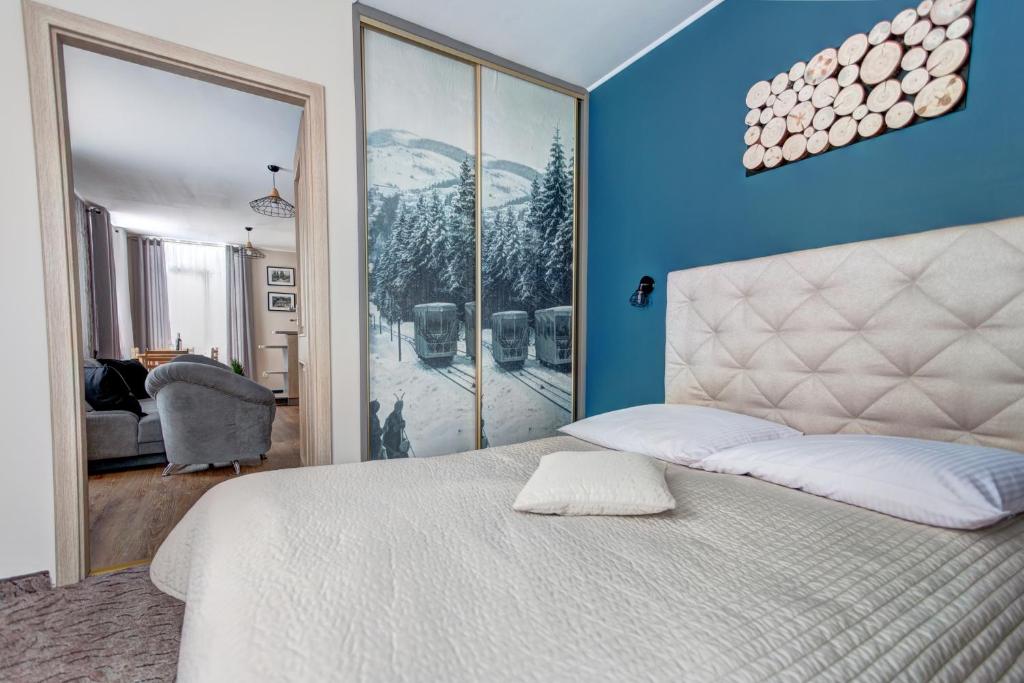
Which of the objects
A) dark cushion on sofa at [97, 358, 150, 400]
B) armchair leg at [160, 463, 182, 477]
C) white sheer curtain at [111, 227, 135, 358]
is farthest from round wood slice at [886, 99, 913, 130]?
white sheer curtain at [111, 227, 135, 358]

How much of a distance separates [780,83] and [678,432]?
162 cm

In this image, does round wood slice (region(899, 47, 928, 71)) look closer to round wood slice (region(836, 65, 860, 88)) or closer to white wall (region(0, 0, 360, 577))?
round wood slice (region(836, 65, 860, 88))

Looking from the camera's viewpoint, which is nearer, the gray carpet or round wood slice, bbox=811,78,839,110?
the gray carpet

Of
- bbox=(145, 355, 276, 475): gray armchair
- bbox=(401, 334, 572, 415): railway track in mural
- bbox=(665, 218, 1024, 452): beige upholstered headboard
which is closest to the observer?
bbox=(665, 218, 1024, 452): beige upholstered headboard

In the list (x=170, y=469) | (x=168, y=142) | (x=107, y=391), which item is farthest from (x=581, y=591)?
(x=168, y=142)

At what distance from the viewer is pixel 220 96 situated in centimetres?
295

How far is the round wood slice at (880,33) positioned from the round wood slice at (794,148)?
36 centimetres

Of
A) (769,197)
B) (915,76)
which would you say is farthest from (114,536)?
(915,76)

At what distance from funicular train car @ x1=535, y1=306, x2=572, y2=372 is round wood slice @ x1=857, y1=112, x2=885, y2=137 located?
1763 millimetres

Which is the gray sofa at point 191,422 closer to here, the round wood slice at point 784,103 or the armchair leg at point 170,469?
the armchair leg at point 170,469

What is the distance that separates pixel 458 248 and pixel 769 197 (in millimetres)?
1619

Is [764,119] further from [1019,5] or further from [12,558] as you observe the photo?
[12,558]

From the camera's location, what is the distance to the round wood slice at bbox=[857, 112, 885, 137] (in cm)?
159

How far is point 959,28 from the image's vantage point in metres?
1.39
